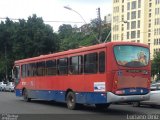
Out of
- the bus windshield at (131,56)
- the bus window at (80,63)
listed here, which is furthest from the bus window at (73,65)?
the bus windshield at (131,56)

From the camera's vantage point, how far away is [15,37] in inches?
2539

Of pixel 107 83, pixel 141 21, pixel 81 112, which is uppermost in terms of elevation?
pixel 141 21

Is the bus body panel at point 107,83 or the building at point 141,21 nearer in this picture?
the bus body panel at point 107,83

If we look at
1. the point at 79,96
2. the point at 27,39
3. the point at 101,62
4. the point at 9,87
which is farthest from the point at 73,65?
the point at 27,39

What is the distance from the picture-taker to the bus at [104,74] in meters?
18.8

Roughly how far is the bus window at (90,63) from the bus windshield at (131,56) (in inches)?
46.7

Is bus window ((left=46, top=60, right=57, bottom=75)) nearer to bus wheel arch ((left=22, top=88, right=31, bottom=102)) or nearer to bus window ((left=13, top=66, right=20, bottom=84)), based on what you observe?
bus wheel arch ((left=22, top=88, right=31, bottom=102))

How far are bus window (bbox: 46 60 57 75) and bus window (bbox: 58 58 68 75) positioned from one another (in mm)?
736

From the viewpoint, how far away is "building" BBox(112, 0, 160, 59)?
13962cm

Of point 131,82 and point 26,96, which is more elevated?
point 131,82

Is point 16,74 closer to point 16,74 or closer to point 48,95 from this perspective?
point 16,74

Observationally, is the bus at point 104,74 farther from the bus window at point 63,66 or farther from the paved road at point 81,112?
the paved road at point 81,112

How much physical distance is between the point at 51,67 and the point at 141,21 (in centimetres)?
12059

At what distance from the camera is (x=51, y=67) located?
2462 cm
